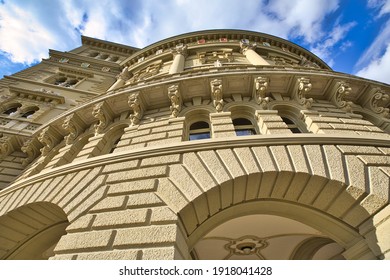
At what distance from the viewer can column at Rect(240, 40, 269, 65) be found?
14.1 m

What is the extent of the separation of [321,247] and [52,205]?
366 inches

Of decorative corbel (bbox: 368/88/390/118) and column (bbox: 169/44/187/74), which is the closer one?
decorative corbel (bbox: 368/88/390/118)

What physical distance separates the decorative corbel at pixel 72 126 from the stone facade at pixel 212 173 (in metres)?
0.04

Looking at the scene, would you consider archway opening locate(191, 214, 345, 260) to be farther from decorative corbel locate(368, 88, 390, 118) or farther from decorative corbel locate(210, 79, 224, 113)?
decorative corbel locate(368, 88, 390, 118)

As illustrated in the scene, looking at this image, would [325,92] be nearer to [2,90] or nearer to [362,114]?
[362,114]

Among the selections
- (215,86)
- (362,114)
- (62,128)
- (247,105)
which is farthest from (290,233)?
(62,128)

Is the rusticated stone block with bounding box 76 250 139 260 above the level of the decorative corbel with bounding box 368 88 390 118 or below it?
below

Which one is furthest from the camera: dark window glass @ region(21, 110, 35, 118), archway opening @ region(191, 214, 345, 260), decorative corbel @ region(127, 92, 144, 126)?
dark window glass @ region(21, 110, 35, 118)

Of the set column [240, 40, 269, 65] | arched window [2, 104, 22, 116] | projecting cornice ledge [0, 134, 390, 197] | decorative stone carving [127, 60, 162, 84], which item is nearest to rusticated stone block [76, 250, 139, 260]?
projecting cornice ledge [0, 134, 390, 197]

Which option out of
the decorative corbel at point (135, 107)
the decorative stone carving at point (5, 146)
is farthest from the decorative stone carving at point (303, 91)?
the decorative stone carving at point (5, 146)

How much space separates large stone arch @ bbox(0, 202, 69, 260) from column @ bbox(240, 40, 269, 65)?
13447 mm

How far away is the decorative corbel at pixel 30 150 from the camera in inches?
395

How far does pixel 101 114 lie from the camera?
27.9 ft

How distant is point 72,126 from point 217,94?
21.2ft
